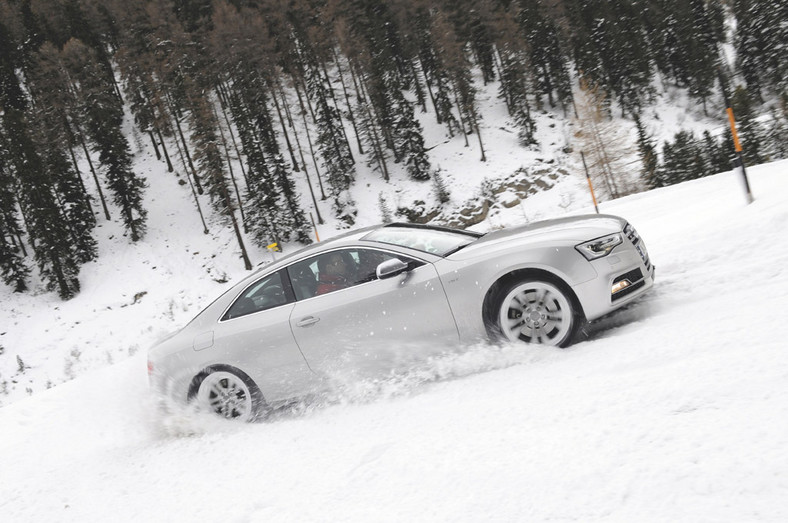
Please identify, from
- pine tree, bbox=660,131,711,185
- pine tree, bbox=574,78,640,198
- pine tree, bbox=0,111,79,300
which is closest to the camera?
pine tree, bbox=574,78,640,198

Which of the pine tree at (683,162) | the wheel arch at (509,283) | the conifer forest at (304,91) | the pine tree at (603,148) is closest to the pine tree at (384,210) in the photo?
the conifer forest at (304,91)

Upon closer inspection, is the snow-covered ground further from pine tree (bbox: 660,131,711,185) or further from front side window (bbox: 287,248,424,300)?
pine tree (bbox: 660,131,711,185)

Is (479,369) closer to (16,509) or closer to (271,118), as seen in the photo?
(16,509)

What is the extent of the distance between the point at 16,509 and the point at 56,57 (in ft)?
190

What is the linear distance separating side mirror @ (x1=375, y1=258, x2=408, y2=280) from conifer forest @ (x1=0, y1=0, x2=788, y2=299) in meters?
27.2

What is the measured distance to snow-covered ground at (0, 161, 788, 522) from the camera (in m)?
1.87

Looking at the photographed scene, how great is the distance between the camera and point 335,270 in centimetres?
456

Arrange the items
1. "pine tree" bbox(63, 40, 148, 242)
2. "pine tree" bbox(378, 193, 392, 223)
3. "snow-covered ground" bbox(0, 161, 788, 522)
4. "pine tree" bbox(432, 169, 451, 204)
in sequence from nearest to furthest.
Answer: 1. "snow-covered ground" bbox(0, 161, 788, 522)
2. "pine tree" bbox(378, 193, 392, 223)
3. "pine tree" bbox(63, 40, 148, 242)
4. "pine tree" bbox(432, 169, 451, 204)

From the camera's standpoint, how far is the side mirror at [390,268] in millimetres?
4180

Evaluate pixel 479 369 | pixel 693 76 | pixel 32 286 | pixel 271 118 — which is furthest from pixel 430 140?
pixel 479 369

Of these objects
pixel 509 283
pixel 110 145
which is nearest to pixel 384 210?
pixel 110 145

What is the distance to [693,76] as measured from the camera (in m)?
52.9

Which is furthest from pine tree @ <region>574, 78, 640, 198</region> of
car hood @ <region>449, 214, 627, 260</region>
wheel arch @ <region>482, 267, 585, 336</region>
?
wheel arch @ <region>482, 267, 585, 336</region>

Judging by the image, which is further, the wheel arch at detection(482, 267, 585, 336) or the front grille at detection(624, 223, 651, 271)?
the front grille at detection(624, 223, 651, 271)
